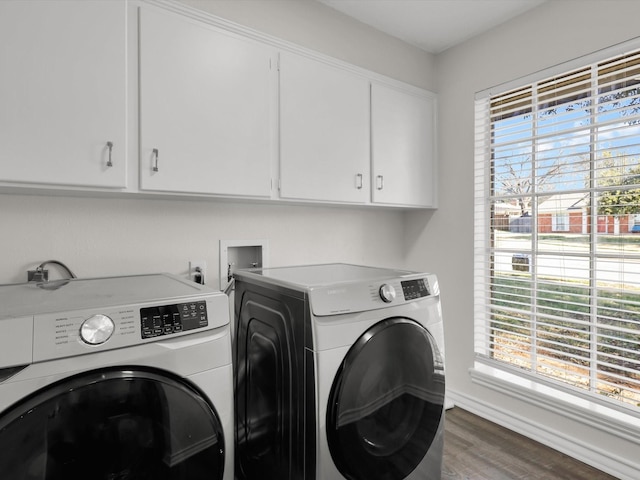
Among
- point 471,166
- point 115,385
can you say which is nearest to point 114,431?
point 115,385

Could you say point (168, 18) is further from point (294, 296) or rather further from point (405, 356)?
point (405, 356)

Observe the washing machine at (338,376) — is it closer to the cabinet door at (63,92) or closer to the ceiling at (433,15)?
the cabinet door at (63,92)

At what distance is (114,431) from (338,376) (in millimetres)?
694

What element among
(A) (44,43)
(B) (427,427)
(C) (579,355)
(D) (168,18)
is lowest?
(B) (427,427)

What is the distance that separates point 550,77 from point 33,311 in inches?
102

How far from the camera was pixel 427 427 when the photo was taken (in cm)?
159

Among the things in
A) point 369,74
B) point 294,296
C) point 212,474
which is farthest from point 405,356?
point 369,74

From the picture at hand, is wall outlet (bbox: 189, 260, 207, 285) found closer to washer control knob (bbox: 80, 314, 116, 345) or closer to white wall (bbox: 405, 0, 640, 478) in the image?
washer control knob (bbox: 80, 314, 116, 345)

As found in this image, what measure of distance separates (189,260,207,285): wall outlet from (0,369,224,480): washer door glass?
34.7 inches

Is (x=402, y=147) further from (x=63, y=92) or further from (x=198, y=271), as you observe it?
(x=63, y=92)

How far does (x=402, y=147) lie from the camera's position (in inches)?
95.4

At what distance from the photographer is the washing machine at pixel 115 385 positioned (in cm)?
86

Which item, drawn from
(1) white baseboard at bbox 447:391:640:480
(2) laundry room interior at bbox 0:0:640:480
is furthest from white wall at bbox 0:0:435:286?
(1) white baseboard at bbox 447:391:640:480

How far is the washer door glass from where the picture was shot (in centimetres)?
86
